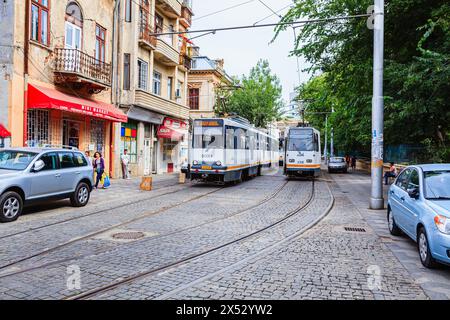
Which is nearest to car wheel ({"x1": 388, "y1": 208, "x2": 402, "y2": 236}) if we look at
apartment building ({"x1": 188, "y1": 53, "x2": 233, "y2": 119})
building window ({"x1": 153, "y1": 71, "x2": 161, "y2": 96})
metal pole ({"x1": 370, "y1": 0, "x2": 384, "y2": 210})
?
metal pole ({"x1": 370, "y1": 0, "x2": 384, "y2": 210})

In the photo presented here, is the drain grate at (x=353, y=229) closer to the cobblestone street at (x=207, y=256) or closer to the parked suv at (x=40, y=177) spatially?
the cobblestone street at (x=207, y=256)

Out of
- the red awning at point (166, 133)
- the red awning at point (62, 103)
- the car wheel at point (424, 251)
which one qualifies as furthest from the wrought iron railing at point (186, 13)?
the car wheel at point (424, 251)

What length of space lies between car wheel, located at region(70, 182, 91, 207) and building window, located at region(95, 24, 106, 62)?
10574 millimetres

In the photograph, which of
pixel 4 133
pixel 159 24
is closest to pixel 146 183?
pixel 4 133

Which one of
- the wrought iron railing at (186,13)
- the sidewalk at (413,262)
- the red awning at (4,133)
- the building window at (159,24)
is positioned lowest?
the sidewalk at (413,262)

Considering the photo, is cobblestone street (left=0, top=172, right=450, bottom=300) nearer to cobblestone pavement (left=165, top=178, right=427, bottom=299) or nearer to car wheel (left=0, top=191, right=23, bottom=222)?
cobblestone pavement (left=165, top=178, right=427, bottom=299)

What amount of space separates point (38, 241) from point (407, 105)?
11237mm

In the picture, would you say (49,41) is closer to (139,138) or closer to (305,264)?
(139,138)

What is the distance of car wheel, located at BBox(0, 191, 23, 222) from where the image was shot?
9.30m

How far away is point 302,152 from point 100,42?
1317 centimetres

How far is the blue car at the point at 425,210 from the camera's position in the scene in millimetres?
5863

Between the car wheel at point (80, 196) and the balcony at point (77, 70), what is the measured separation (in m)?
6.90

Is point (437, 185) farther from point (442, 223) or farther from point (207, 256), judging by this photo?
point (207, 256)
